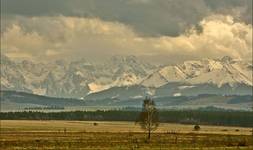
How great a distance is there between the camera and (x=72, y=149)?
82938 mm

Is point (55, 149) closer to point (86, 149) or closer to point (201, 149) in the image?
point (86, 149)

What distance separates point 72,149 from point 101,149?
385cm

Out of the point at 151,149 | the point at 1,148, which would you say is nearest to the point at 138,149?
the point at 151,149

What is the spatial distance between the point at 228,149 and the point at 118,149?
14.8 m

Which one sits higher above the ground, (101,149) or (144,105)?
(144,105)

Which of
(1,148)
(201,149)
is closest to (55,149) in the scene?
(1,148)

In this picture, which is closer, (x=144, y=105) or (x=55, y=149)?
(x=55, y=149)

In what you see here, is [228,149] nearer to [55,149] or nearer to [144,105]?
[55,149]

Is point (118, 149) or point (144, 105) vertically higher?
point (144, 105)

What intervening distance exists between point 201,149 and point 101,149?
13819mm

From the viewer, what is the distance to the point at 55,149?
272 ft

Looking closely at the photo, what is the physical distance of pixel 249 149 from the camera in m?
82.5

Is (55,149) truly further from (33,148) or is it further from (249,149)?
(249,149)

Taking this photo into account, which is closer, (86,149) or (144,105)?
(86,149)
